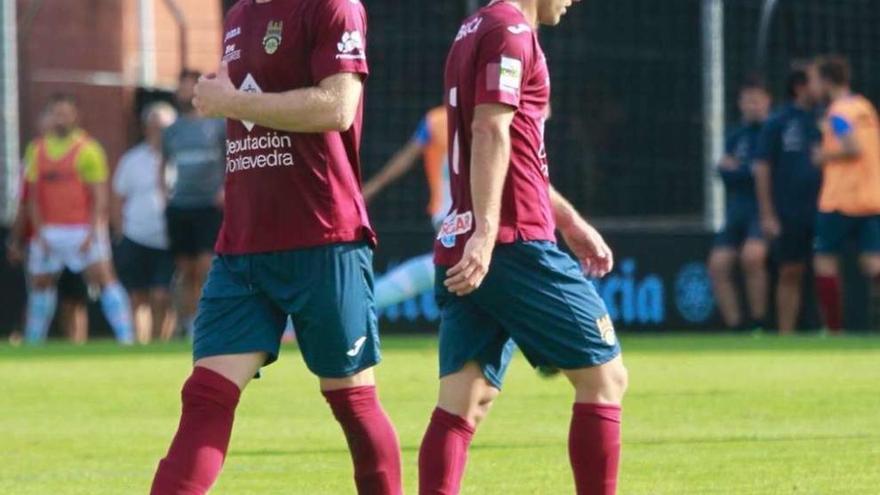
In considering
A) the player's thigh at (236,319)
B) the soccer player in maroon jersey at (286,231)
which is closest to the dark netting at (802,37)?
the soccer player in maroon jersey at (286,231)

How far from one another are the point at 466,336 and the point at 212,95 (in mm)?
1152

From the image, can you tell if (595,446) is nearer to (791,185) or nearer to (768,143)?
(768,143)

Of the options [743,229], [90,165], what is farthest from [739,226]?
[90,165]

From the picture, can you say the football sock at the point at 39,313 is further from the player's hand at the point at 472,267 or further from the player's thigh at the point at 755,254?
the player's hand at the point at 472,267

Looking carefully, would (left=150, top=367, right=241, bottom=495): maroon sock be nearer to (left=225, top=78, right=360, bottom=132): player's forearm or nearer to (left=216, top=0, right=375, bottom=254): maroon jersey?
(left=216, top=0, right=375, bottom=254): maroon jersey

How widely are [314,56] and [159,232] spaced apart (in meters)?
13.7

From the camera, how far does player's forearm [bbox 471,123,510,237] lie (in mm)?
6574

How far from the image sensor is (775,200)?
1991 cm

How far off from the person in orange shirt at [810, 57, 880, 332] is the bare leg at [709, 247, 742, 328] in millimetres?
1094

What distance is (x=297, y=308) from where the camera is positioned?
6516 millimetres

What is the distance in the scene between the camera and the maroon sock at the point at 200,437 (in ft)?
20.8

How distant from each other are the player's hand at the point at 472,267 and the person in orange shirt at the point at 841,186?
12530 millimetres

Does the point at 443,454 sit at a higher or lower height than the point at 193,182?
higher

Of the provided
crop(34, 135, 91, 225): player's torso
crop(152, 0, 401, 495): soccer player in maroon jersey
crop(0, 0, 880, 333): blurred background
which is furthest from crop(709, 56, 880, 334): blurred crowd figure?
crop(152, 0, 401, 495): soccer player in maroon jersey
